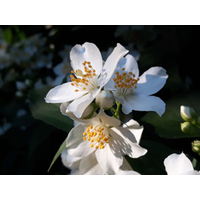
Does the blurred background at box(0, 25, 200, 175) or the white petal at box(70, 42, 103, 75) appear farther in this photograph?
the blurred background at box(0, 25, 200, 175)

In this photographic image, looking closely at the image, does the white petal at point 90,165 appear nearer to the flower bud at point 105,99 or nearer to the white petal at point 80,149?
the white petal at point 80,149

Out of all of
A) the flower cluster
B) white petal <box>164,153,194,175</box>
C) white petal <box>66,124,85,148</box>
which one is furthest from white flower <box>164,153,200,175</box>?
white petal <box>66,124,85,148</box>

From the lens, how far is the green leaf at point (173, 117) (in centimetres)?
116

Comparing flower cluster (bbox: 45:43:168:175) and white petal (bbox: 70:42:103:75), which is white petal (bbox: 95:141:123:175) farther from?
white petal (bbox: 70:42:103:75)

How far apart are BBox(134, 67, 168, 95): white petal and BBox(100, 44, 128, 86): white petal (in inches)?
6.7

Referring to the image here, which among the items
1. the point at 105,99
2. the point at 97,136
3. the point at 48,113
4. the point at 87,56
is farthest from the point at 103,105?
the point at 48,113

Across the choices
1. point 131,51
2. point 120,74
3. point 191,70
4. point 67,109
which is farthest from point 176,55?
point 67,109

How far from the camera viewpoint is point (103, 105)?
89cm

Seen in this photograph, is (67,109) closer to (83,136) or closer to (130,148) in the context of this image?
Result: (83,136)

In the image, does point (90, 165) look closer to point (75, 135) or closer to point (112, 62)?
point (75, 135)

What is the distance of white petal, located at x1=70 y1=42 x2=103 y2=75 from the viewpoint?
100 cm

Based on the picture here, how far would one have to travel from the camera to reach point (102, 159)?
3.02 feet

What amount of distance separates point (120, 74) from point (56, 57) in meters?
1.35

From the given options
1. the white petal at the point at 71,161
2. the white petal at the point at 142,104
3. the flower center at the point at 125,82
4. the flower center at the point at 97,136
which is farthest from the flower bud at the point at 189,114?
the white petal at the point at 71,161
